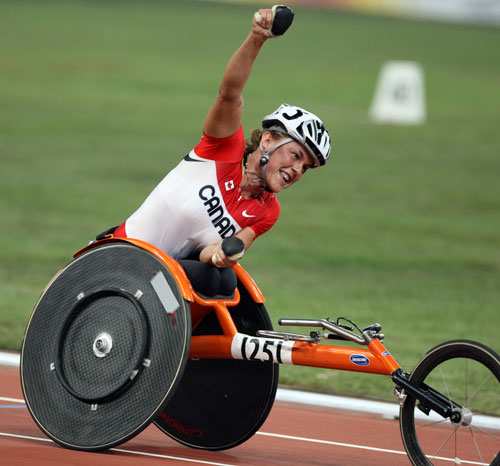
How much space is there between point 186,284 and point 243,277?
653 millimetres

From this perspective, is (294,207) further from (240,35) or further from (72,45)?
(240,35)

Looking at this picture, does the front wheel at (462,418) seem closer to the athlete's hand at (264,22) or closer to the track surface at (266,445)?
the track surface at (266,445)

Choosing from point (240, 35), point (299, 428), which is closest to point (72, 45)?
point (240, 35)

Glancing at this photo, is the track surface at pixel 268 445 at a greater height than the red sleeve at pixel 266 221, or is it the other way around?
the red sleeve at pixel 266 221

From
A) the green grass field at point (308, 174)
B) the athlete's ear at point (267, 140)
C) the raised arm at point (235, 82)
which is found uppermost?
the raised arm at point (235, 82)

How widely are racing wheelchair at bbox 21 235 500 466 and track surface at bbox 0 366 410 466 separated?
13cm

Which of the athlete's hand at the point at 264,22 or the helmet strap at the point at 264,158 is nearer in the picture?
the athlete's hand at the point at 264,22

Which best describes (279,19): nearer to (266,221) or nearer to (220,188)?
(220,188)

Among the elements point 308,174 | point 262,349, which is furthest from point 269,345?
point 308,174

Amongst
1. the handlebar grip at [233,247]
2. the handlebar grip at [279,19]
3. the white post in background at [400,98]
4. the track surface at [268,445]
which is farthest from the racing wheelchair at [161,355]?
the white post in background at [400,98]

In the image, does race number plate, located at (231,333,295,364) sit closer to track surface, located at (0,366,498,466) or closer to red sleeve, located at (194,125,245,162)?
track surface, located at (0,366,498,466)

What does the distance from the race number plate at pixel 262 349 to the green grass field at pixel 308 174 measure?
3.93 feet

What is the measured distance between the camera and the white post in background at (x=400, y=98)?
23.6 meters

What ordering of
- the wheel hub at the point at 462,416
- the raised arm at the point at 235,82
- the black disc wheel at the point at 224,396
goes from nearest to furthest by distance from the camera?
the wheel hub at the point at 462,416 → the raised arm at the point at 235,82 → the black disc wheel at the point at 224,396
